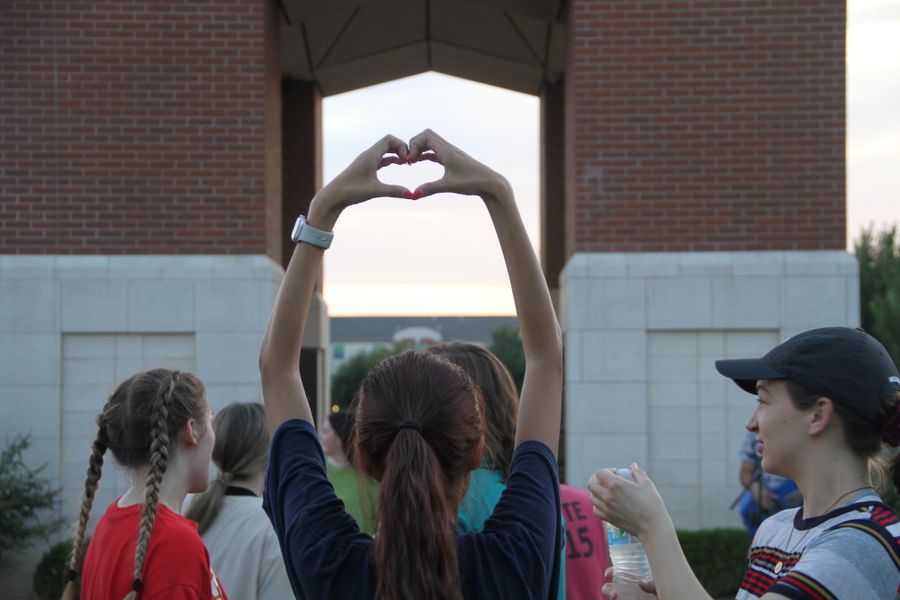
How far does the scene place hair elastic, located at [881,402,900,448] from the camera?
228cm

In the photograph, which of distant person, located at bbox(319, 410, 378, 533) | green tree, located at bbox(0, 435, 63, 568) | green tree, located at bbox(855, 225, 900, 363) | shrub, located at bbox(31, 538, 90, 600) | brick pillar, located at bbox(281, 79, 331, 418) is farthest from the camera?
brick pillar, located at bbox(281, 79, 331, 418)

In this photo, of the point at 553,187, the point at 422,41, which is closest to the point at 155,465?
A: the point at 553,187

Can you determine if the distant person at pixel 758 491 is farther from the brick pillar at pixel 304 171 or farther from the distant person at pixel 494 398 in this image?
the brick pillar at pixel 304 171

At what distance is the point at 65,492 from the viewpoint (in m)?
9.39

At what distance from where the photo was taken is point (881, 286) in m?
12.0

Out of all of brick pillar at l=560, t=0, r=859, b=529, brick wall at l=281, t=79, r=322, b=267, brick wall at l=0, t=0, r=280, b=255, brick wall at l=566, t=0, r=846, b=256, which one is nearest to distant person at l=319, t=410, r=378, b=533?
brick wall at l=0, t=0, r=280, b=255

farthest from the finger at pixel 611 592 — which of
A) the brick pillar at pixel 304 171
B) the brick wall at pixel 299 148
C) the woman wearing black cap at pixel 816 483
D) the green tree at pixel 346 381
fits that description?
the green tree at pixel 346 381

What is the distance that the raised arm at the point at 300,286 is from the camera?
2.07 m

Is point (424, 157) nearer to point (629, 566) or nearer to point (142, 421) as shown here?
point (629, 566)

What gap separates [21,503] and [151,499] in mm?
6920

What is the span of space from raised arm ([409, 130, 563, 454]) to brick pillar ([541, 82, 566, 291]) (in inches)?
503

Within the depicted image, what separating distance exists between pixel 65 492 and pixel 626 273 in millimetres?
5599

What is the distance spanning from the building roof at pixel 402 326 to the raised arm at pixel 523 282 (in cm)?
10962

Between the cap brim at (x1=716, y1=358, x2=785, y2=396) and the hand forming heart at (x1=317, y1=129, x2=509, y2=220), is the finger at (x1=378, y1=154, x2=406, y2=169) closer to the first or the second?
the hand forming heart at (x1=317, y1=129, x2=509, y2=220)
